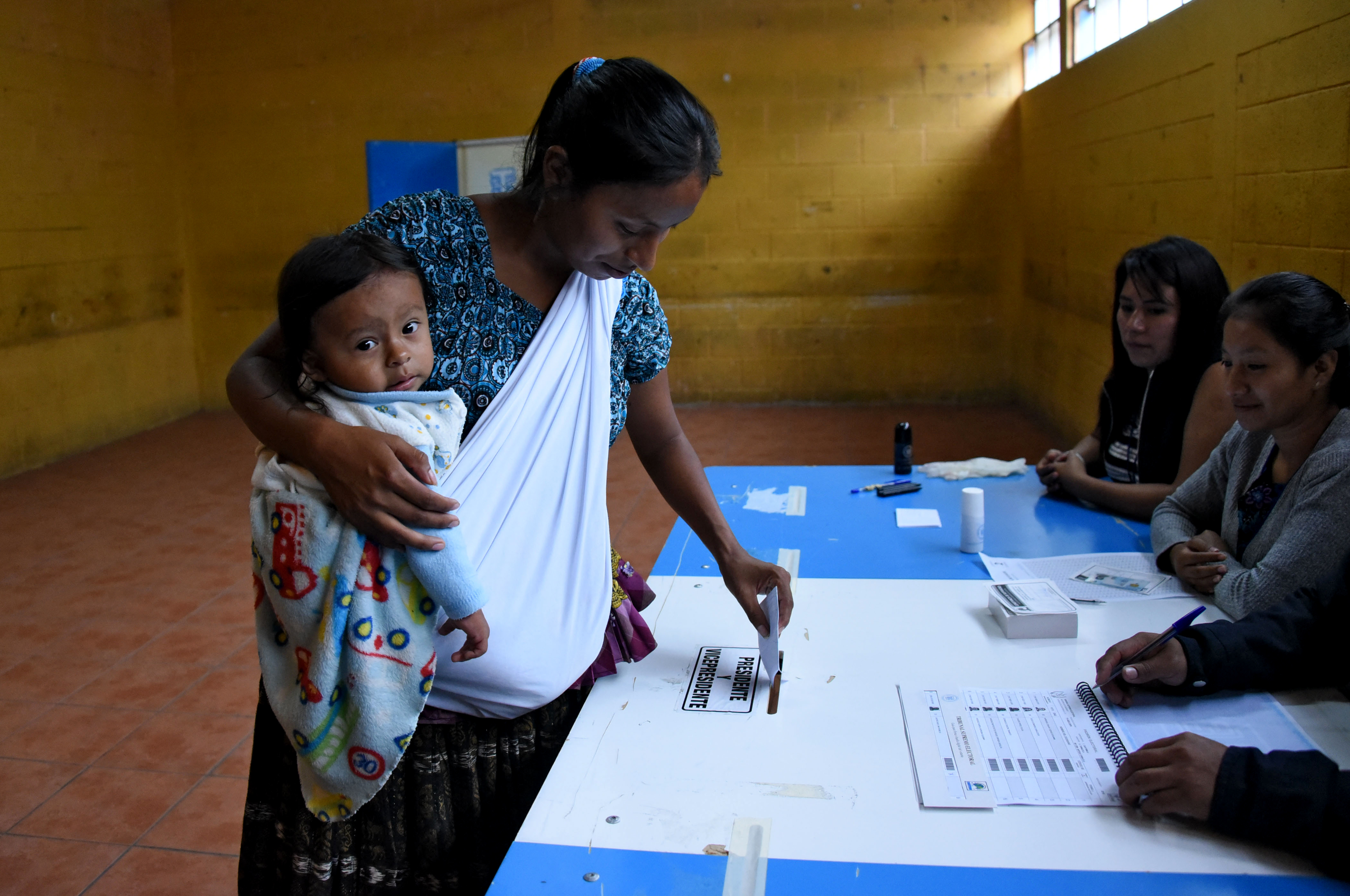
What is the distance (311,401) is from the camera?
115cm

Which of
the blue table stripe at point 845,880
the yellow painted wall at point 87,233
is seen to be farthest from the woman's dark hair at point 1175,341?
the yellow painted wall at point 87,233

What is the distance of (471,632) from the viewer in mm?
1098

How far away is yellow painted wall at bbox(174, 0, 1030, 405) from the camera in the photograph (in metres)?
6.44

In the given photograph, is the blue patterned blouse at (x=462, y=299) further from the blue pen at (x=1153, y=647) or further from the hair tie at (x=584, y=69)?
the blue pen at (x=1153, y=647)

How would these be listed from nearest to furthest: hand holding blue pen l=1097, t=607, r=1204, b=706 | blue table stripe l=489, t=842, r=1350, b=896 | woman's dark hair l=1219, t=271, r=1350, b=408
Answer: blue table stripe l=489, t=842, r=1350, b=896
hand holding blue pen l=1097, t=607, r=1204, b=706
woman's dark hair l=1219, t=271, r=1350, b=408

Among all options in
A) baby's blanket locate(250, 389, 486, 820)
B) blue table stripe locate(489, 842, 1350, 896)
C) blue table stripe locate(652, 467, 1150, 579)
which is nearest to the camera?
blue table stripe locate(489, 842, 1350, 896)

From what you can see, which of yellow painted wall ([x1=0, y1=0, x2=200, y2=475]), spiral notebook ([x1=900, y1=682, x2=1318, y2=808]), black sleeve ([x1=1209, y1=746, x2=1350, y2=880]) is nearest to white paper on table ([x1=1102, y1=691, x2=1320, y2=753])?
spiral notebook ([x1=900, y1=682, x2=1318, y2=808])

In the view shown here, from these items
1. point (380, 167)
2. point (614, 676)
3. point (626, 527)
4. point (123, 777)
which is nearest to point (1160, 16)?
point (626, 527)

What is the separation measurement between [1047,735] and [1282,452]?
2.74 feet

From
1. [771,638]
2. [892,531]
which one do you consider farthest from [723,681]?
[892,531]

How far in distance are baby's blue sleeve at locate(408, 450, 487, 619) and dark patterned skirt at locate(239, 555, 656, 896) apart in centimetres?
17

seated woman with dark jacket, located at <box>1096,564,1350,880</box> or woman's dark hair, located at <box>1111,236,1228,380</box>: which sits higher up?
woman's dark hair, located at <box>1111,236,1228,380</box>

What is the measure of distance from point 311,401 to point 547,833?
541 millimetres

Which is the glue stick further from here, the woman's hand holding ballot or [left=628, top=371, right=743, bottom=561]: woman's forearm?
the woman's hand holding ballot
